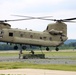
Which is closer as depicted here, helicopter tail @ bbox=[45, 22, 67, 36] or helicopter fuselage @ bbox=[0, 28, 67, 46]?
helicopter fuselage @ bbox=[0, 28, 67, 46]

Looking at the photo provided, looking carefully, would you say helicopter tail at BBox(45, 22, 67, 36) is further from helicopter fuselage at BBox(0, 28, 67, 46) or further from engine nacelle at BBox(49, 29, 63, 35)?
helicopter fuselage at BBox(0, 28, 67, 46)

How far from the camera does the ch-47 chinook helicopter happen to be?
63.5 metres

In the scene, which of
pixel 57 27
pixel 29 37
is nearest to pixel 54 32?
pixel 57 27

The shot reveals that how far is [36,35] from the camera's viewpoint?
66.7 m

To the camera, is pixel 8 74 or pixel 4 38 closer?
pixel 8 74

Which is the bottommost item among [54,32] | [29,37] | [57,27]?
[29,37]

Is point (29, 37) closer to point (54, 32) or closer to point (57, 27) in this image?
point (54, 32)

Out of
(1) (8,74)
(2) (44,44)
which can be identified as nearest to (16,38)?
(2) (44,44)

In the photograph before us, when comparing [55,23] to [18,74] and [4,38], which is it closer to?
[4,38]

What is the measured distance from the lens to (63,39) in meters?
69.1

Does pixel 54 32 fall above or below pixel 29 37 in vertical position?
above

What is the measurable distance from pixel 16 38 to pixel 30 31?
10.1 ft

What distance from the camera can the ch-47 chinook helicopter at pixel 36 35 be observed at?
63531 mm

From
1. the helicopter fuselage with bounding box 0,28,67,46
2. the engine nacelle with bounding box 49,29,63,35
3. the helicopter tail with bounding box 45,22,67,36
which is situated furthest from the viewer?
the helicopter tail with bounding box 45,22,67,36
